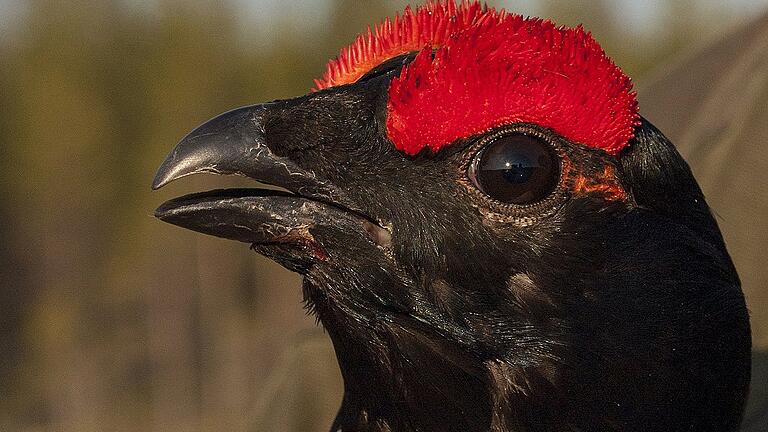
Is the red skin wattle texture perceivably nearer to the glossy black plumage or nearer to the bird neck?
the glossy black plumage

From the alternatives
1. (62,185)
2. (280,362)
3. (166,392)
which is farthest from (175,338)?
(280,362)

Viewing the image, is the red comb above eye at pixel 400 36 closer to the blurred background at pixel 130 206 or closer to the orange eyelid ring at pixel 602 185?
the orange eyelid ring at pixel 602 185

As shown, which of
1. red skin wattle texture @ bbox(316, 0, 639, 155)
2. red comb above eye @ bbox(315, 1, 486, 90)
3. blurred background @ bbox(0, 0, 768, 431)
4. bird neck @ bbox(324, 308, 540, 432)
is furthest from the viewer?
blurred background @ bbox(0, 0, 768, 431)

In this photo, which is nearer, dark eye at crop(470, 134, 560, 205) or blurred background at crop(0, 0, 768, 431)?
dark eye at crop(470, 134, 560, 205)

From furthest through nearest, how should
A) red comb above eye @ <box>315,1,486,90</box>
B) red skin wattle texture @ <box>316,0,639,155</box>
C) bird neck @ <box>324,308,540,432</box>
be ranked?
1. red comb above eye @ <box>315,1,486,90</box>
2. bird neck @ <box>324,308,540,432</box>
3. red skin wattle texture @ <box>316,0,639,155</box>

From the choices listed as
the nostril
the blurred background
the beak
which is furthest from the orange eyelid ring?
the blurred background

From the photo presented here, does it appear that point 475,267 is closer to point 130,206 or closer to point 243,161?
point 243,161

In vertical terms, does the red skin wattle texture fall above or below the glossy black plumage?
above
